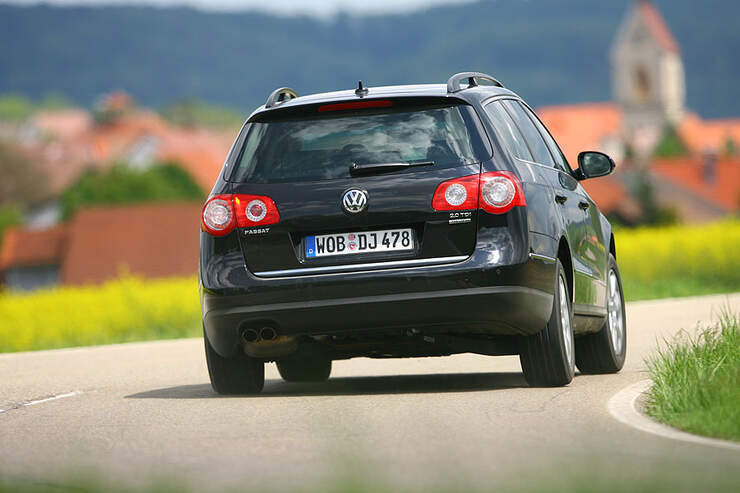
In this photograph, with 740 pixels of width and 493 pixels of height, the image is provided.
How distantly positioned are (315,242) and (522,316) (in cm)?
122

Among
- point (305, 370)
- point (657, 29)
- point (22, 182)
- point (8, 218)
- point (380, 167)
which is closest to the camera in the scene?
point (380, 167)

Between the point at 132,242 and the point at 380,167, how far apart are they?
256ft

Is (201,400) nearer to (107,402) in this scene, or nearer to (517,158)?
(107,402)

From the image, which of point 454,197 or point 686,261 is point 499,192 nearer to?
point 454,197

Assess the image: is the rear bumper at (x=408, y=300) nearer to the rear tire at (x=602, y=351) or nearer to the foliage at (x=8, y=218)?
the rear tire at (x=602, y=351)

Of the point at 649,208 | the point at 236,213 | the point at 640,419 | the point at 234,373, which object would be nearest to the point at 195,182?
the point at 649,208

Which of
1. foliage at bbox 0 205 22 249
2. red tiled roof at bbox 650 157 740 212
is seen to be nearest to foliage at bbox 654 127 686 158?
red tiled roof at bbox 650 157 740 212

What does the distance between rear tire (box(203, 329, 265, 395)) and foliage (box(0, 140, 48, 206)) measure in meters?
130

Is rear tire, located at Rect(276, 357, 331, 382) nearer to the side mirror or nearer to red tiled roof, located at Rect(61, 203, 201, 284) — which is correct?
the side mirror

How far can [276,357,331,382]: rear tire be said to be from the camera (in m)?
10.8

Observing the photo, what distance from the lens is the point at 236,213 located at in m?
8.91

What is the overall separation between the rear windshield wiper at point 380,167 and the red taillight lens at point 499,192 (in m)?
0.34

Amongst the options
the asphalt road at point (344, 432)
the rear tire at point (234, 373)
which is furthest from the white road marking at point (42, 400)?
the rear tire at point (234, 373)

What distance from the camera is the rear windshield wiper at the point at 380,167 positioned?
8711 millimetres
